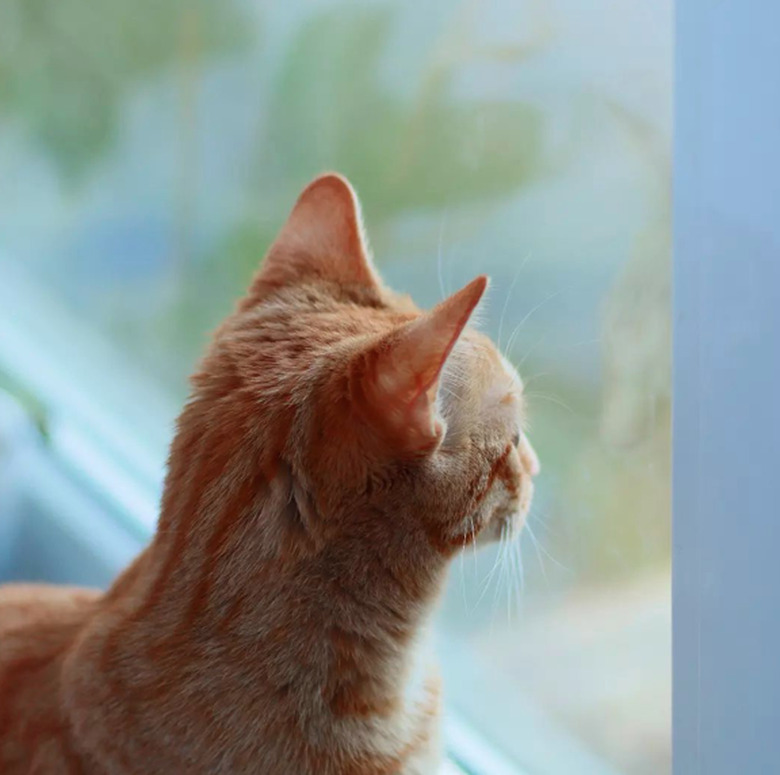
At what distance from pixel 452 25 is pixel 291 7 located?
1.02 ft

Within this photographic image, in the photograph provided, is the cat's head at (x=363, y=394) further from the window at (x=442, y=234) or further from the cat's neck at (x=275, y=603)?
the window at (x=442, y=234)

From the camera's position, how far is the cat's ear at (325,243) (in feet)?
3.47

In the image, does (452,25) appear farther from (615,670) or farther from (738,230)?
(615,670)

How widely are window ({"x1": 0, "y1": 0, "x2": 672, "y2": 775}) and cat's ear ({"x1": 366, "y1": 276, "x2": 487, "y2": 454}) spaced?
0.22 meters

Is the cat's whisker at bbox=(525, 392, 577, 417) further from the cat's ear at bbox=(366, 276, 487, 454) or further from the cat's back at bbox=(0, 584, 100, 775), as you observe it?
the cat's back at bbox=(0, 584, 100, 775)

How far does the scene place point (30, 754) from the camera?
97 centimetres

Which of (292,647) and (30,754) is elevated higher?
(292,647)

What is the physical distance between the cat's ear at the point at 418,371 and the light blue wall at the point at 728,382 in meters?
0.21

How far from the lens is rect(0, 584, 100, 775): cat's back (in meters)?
0.96

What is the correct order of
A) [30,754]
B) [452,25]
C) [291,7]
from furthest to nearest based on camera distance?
[291,7] → [452,25] → [30,754]

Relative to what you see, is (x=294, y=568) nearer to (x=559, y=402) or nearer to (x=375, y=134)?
(x=559, y=402)

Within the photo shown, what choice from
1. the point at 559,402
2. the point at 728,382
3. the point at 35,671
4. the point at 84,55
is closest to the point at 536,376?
the point at 559,402

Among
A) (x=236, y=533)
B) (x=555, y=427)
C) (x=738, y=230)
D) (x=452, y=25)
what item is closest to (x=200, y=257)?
(x=452, y=25)

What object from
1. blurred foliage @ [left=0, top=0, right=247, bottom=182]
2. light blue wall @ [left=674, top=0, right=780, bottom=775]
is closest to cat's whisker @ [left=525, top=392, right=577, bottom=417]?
light blue wall @ [left=674, top=0, right=780, bottom=775]
